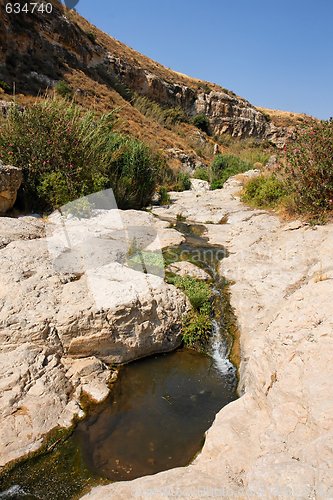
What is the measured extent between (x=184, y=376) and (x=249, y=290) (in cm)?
175

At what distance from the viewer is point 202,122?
39719mm

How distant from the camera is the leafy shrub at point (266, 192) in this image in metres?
9.53

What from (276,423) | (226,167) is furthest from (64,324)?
(226,167)

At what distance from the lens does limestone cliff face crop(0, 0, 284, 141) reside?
22344 millimetres

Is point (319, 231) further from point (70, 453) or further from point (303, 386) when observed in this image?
point (70, 453)

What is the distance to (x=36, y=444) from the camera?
10.6 feet

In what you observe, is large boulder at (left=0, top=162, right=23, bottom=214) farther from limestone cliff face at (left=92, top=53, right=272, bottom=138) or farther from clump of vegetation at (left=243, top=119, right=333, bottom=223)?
limestone cliff face at (left=92, top=53, right=272, bottom=138)

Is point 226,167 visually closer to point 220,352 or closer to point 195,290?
point 195,290

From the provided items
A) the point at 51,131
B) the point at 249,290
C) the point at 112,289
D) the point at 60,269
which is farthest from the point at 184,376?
the point at 51,131

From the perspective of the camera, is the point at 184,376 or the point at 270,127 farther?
the point at 270,127

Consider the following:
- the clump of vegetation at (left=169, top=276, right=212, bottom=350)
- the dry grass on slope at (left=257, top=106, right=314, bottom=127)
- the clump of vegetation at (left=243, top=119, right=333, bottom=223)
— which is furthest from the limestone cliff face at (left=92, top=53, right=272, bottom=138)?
the clump of vegetation at (left=169, top=276, right=212, bottom=350)

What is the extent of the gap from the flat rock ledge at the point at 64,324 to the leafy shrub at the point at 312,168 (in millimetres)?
3780

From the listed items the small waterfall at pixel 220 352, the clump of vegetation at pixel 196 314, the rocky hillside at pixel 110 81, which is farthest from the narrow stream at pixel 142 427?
the rocky hillside at pixel 110 81

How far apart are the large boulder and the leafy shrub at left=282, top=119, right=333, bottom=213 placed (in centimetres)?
556
